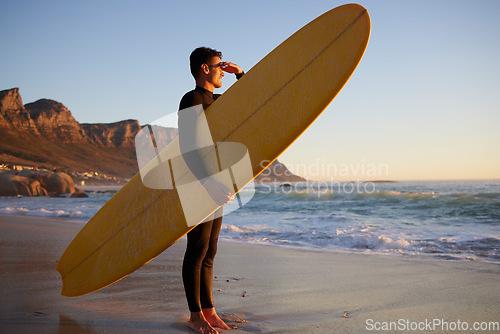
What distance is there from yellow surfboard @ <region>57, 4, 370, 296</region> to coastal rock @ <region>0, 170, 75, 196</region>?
21.2 metres

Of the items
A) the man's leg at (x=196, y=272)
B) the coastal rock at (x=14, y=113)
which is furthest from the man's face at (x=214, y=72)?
A: the coastal rock at (x=14, y=113)

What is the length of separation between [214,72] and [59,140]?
285 feet

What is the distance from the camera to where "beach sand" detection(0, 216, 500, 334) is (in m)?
1.67

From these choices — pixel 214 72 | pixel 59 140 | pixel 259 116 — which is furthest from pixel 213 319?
pixel 59 140

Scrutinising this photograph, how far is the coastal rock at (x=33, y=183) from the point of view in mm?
19672

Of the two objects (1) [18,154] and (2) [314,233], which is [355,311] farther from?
(1) [18,154]

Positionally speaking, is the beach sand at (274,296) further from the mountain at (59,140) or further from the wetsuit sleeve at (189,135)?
the mountain at (59,140)

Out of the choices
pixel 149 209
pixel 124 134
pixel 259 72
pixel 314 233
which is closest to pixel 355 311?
pixel 149 209

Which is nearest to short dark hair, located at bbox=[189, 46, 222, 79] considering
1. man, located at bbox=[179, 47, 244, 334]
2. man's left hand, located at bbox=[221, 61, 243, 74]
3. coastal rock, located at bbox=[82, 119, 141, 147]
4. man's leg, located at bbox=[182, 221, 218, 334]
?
man, located at bbox=[179, 47, 244, 334]

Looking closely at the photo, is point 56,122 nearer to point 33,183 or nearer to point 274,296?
point 33,183

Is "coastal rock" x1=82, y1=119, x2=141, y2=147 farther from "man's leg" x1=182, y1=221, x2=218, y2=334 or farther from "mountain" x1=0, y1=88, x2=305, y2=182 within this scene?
"man's leg" x1=182, y1=221, x2=218, y2=334

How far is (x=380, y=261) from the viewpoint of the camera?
3.31m

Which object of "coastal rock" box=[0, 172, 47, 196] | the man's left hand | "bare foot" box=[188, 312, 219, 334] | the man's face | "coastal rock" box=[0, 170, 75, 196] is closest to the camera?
"bare foot" box=[188, 312, 219, 334]

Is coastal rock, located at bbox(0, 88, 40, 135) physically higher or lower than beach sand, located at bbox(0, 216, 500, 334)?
higher
